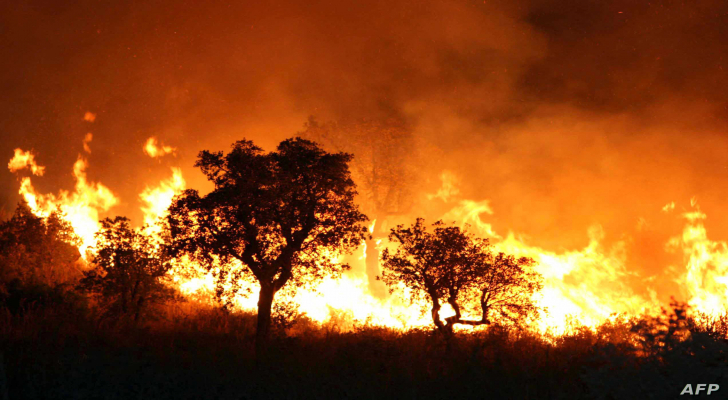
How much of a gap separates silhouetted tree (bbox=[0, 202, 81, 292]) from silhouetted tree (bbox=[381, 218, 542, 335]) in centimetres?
1557

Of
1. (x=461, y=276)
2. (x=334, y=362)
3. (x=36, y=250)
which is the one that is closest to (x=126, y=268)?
(x=334, y=362)

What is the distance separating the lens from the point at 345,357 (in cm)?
1430

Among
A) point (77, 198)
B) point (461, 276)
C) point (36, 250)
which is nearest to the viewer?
point (461, 276)

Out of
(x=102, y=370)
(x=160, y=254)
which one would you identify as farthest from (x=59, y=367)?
(x=160, y=254)

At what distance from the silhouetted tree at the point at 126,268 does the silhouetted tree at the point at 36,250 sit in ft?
16.2

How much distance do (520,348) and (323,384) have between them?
6.98 metres

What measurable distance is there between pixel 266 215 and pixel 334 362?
16.9 feet

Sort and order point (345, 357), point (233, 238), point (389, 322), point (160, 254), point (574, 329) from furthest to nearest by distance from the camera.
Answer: point (389, 322)
point (574, 329)
point (160, 254)
point (233, 238)
point (345, 357)

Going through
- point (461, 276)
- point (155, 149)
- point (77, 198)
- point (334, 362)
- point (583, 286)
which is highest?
point (155, 149)

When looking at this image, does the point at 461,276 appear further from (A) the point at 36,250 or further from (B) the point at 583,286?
(A) the point at 36,250

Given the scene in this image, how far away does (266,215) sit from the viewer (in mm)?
14820

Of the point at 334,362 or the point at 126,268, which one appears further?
the point at 126,268

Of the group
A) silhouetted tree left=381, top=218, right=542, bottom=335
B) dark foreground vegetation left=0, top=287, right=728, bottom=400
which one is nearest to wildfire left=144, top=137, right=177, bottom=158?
dark foreground vegetation left=0, top=287, right=728, bottom=400

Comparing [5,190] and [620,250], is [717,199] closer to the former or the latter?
[620,250]
